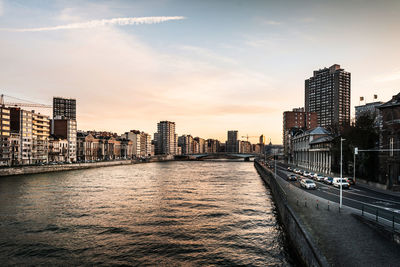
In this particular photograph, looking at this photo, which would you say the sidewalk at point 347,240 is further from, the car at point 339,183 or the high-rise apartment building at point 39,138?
the high-rise apartment building at point 39,138

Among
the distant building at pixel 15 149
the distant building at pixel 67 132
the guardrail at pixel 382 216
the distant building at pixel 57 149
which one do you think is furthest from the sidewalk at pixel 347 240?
the distant building at pixel 67 132

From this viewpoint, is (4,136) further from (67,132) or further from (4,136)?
(67,132)

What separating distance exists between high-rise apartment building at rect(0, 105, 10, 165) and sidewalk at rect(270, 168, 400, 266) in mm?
137986

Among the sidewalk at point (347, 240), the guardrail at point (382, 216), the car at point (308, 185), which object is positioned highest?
the guardrail at point (382, 216)

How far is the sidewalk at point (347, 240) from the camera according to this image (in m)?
17.5

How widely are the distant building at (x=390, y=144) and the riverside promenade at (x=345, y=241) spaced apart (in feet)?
80.4

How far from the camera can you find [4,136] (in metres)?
129

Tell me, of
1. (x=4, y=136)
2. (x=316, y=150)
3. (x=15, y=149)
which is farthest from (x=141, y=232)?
(x=15, y=149)

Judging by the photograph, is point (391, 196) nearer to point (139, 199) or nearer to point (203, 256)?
point (203, 256)

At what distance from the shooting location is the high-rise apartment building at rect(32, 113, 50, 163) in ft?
497

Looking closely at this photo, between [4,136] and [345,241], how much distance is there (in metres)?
147

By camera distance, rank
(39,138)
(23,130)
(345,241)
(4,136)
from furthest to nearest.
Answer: (39,138) → (23,130) → (4,136) → (345,241)

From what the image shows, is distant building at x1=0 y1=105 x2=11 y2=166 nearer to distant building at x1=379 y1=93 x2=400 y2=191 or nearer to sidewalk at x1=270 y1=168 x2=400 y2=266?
sidewalk at x1=270 y1=168 x2=400 y2=266

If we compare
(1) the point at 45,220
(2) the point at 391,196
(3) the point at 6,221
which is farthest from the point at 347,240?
(3) the point at 6,221
